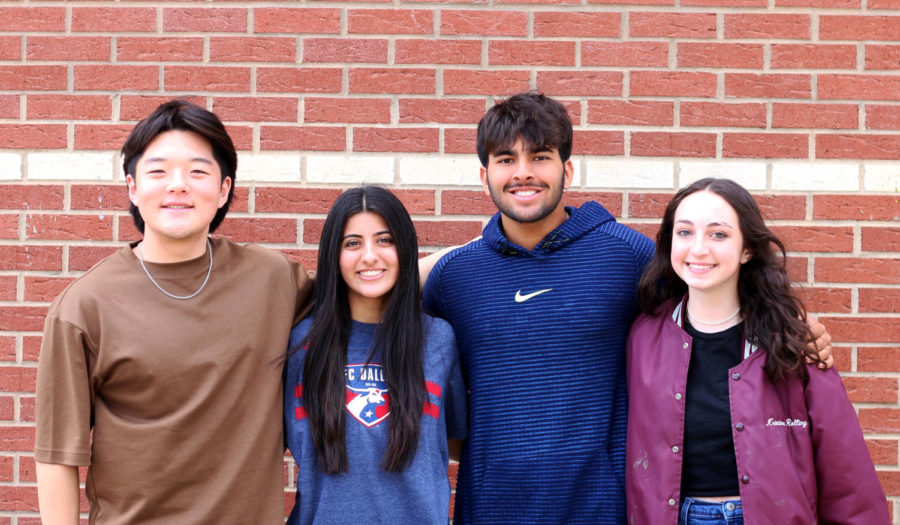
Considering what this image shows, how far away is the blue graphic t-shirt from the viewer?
2.40 m

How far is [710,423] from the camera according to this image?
2.39 meters

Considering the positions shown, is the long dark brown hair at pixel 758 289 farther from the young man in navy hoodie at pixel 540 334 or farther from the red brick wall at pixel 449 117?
the red brick wall at pixel 449 117

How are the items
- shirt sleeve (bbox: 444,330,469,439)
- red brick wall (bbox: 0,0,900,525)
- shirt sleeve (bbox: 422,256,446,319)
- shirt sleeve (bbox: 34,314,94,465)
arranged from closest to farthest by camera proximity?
shirt sleeve (bbox: 34,314,94,465)
shirt sleeve (bbox: 444,330,469,439)
shirt sleeve (bbox: 422,256,446,319)
red brick wall (bbox: 0,0,900,525)

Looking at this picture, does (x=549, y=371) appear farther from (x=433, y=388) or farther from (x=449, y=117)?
(x=449, y=117)

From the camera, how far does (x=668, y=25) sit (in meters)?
3.28

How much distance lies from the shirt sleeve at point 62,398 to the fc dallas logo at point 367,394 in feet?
2.58

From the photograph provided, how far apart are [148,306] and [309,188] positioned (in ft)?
3.45

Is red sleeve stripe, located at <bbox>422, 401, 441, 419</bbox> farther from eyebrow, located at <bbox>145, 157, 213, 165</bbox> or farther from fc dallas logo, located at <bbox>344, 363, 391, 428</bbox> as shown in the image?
eyebrow, located at <bbox>145, 157, 213, 165</bbox>

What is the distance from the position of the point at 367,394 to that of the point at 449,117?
1322 millimetres

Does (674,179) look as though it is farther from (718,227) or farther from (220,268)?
(220,268)

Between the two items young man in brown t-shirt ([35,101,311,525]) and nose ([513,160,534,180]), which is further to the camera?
nose ([513,160,534,180])

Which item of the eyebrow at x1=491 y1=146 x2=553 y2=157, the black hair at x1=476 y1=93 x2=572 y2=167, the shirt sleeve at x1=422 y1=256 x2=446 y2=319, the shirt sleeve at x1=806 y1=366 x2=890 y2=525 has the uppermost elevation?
the black hair at x1=476 y1=93 x2=572 y2=167

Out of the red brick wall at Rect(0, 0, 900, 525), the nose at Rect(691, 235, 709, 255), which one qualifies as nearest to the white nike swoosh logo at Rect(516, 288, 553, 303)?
the nose at Rect(691, 235, 709, 255)

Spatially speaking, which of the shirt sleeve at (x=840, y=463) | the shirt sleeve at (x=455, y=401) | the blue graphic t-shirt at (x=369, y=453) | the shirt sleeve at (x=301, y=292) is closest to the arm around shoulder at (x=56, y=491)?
the blue graphic t-shirt at (x=369, y=453)
